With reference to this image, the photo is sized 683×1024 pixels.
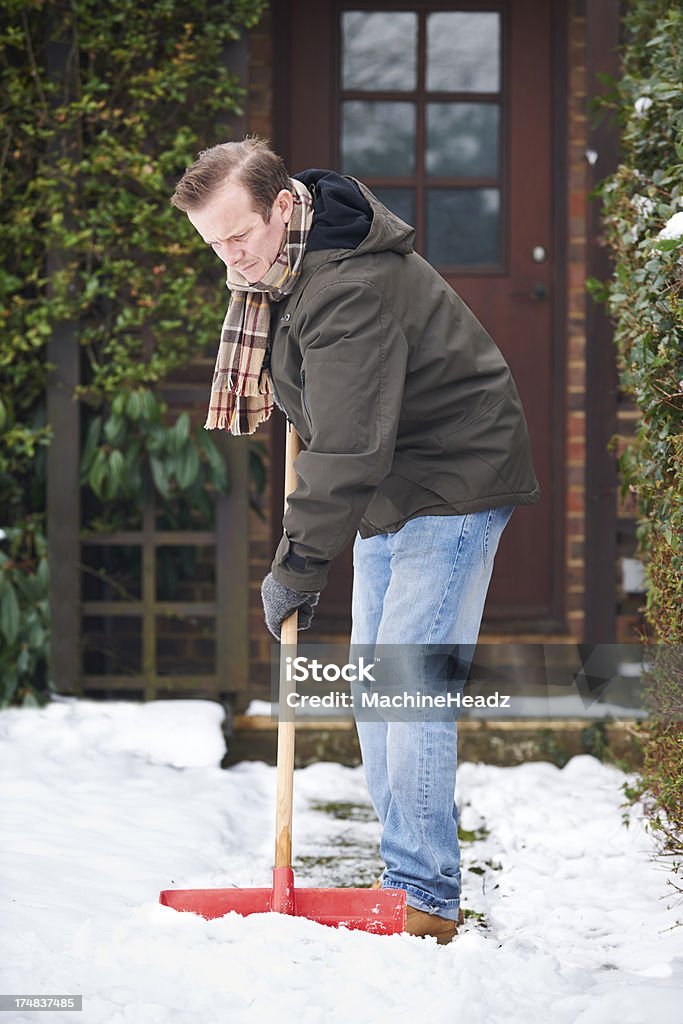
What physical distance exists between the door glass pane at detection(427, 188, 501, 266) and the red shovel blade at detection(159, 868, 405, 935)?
3.04m

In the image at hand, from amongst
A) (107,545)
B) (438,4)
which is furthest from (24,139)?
(438,4)

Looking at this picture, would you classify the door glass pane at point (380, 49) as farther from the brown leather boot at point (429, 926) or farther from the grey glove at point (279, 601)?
the brown leather boot at point (429, 926)

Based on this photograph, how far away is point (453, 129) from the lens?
16.2ft

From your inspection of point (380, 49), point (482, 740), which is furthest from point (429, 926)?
point (380, 49)

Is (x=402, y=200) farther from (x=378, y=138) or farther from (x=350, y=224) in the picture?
(x=350, y=224)

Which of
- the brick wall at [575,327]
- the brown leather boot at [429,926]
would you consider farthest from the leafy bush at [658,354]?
the brick wall at [575,327]

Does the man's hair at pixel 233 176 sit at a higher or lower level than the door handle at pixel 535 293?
lower

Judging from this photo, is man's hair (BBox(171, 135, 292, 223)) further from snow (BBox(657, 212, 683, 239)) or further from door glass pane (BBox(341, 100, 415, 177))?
door glass pane (BBox(341, 100, 415, 177))

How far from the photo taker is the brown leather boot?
8.56ft

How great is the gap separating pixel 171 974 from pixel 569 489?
10.4 feet

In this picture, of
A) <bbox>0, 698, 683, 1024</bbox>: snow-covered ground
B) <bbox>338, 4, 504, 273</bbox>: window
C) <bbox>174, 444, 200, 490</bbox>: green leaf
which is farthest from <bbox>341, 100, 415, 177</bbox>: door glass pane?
<bbox>0, 698, 683, 1024</bbox>: snow-covered ground

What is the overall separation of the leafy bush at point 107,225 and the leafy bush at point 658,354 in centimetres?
144

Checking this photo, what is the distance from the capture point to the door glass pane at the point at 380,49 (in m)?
4.91

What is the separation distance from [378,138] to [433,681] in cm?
299
